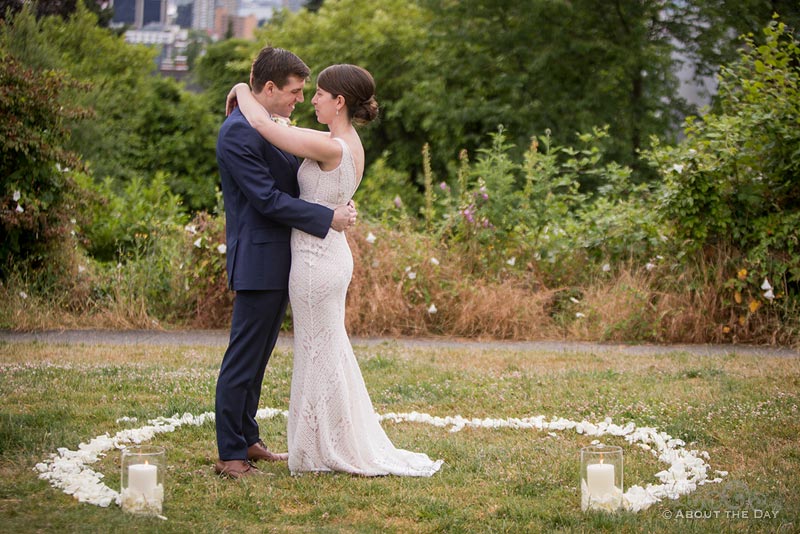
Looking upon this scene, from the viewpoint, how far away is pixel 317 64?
87.4ft

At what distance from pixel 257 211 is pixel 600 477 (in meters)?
2.12

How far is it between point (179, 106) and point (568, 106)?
35.2ft

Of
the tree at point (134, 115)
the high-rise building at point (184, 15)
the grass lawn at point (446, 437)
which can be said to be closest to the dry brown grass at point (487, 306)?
the grass lawn at point (446, 437)

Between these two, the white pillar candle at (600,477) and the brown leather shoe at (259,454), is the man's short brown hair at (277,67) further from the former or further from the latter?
the white pillar candle at (600,477)

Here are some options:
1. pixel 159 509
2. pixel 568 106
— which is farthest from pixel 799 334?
pixel 568 106

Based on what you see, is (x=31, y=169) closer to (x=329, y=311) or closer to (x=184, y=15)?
(x=329, y=311)

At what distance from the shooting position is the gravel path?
861 centimetres

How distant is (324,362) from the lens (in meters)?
4.96

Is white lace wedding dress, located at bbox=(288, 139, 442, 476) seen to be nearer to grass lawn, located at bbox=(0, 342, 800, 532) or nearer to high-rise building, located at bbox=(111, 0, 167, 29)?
grass lawn, located at bbox=(0, 342, 800, 532)

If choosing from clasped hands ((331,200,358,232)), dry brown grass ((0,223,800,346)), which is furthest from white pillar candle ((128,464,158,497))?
dry brown grass ((0,223,800,346))

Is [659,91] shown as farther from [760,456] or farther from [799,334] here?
[760,456]

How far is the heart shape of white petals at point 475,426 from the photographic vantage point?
446 centimetres

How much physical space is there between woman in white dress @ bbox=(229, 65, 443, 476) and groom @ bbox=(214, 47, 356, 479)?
4.2 inches

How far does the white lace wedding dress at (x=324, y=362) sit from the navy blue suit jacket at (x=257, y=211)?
4.3 inches
